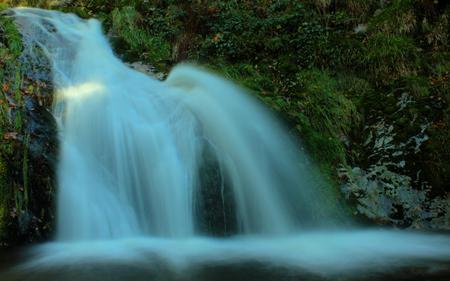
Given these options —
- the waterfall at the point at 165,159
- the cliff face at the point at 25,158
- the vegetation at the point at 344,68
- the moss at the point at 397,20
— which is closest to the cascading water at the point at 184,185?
the waterfall at the point at 165,159

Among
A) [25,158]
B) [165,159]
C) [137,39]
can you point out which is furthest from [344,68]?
[25,158]

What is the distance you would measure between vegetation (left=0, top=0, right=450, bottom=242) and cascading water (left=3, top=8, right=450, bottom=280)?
61cm

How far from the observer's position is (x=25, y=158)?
523 cm

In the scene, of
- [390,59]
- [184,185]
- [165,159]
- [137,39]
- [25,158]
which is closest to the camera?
[25,158]

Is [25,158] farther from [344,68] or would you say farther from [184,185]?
[344,68]

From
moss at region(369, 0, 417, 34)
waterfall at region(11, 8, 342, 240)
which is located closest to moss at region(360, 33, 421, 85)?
moss at region(369, 0, 417, 34)

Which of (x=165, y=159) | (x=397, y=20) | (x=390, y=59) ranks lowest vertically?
(x=165, y=159)

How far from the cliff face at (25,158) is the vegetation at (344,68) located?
3.72 feet

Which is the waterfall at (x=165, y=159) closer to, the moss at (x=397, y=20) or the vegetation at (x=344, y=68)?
the vegetation at (x=344, y=68)

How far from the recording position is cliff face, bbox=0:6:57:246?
5012mm

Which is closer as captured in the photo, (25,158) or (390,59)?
(25,158)

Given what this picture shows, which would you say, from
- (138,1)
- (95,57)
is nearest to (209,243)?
(95,57)

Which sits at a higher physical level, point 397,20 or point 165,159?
point 397,20

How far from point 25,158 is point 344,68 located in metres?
5.35
